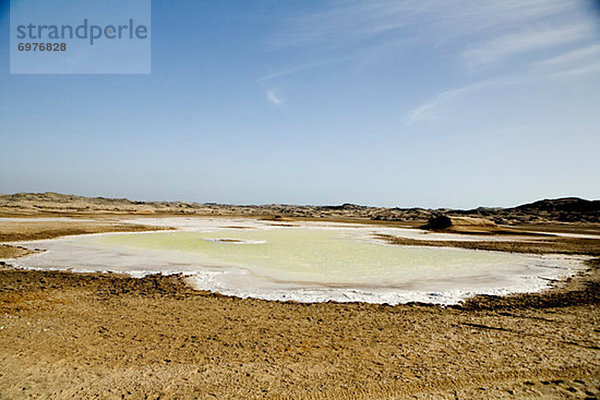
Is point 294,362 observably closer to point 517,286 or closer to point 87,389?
point 87,389

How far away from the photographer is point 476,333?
6629mm

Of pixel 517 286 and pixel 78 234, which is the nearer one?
pixel 517 286

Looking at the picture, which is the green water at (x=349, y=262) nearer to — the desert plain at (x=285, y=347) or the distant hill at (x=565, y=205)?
the desert plain at (x=285, y=347)

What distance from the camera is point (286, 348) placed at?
19.2 ft

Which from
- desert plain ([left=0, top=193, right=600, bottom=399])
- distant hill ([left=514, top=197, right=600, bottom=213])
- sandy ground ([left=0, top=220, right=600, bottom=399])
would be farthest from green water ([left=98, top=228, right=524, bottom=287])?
distant hill ([left=514, top=197, right=600, bottom=213])

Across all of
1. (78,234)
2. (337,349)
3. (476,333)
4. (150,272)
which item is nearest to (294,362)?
(337,349)

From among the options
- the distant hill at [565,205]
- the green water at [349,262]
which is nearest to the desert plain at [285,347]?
the green water at [349,262]

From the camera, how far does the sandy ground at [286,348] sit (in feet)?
15.1

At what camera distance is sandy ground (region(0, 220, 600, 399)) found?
4.61m

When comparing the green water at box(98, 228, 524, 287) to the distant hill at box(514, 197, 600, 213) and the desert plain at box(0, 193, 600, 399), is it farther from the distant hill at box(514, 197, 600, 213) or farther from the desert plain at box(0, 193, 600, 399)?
the distant hill at box(514, 197, 600, 213)

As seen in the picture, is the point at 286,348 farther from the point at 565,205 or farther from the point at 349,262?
the point at 565,205

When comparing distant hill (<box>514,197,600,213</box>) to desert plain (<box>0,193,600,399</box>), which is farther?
distant hill (<box>514,197,600,213</box>)

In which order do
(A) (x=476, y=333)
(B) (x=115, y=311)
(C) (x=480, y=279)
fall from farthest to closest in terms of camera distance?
(C) (x=480, y=279), (B) (x=115, y=311), (A) (x=476, y=333)

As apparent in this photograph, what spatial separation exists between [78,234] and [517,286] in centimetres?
2654
